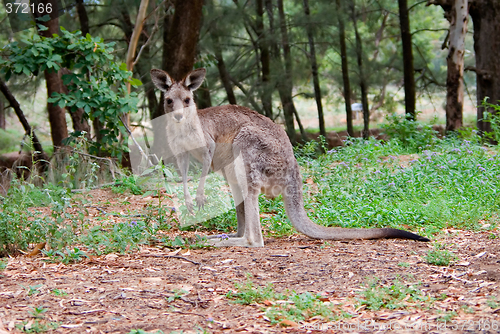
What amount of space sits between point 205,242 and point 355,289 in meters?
1.59

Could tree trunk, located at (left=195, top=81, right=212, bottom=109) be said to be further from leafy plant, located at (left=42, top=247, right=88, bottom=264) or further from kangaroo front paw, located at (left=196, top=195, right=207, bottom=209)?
leafy plant, located at (left=42, top=247, right=88, bottom=264)

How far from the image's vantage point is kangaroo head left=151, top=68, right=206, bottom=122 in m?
4.55

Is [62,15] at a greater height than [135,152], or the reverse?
[62,15]

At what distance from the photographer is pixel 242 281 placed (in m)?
3.43

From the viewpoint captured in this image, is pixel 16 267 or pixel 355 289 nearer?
pixel 355 289

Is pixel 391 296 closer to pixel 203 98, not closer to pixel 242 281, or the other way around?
pixel 242 281

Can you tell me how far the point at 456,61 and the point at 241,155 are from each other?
7.52 m

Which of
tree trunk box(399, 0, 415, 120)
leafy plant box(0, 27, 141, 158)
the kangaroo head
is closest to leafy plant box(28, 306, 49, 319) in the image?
the kangaroo head

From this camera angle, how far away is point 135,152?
10820 millimetres

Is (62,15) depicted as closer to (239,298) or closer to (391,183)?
(391,183)

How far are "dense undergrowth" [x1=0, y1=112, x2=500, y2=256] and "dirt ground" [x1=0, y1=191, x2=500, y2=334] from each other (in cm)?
21

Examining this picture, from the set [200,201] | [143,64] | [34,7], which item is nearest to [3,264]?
[200,201]

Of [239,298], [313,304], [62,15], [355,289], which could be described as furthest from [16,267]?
[62,15]

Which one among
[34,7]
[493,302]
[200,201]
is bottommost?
[493,302]
